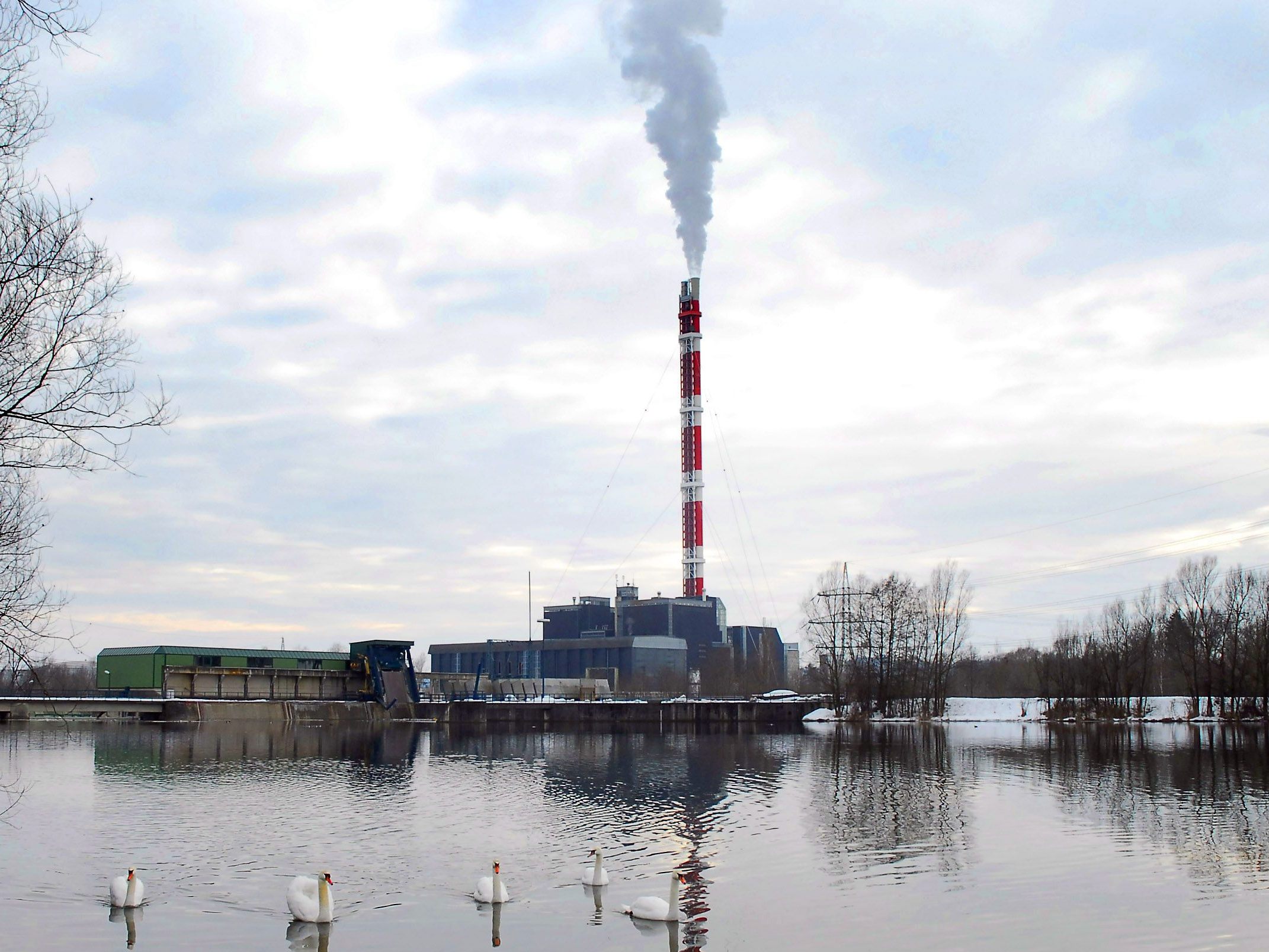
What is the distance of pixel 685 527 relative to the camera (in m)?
145

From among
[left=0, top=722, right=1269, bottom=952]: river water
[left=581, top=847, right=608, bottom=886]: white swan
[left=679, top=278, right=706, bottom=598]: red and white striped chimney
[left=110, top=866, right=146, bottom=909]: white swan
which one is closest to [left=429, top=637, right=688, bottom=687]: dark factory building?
[left=679, top=278, right=706, bottom=598]: red and white striped chimney

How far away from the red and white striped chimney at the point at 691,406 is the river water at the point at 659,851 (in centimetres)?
8483

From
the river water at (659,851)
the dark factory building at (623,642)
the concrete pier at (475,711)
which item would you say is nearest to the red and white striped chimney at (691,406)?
the dark factory building at (623,642)

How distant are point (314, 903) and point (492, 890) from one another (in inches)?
143

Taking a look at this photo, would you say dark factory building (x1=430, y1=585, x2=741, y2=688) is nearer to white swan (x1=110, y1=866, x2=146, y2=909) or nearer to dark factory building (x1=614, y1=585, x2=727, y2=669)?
dark factory building (x1=614, y1=585, x2=727, y2=669)

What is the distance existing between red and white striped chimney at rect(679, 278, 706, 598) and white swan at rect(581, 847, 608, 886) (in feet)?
386

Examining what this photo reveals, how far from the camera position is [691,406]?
141 meters

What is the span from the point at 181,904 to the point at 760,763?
39.7m

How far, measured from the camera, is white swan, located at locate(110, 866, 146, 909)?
21922mm

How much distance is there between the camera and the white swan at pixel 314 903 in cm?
2086

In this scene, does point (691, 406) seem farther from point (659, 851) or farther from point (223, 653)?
point (659, 851)

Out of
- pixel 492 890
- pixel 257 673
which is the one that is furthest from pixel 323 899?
pixel 257 673

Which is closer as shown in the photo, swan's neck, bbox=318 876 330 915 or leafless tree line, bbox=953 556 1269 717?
swan's neck, bbox=318 876 330 915

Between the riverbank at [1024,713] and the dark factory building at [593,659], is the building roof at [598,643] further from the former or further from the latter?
the riverbank at [1024,713]
